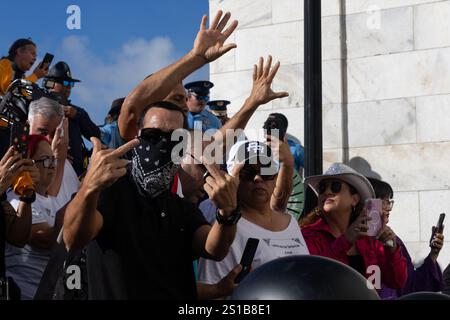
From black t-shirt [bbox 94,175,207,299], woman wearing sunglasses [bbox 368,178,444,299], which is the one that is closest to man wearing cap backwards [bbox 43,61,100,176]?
woman wearing sunglasses [bbox 368,178,444,299]

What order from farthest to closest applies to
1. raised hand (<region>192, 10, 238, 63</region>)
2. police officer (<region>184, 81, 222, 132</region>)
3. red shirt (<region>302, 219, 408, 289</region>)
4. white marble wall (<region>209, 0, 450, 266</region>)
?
white marble wall (<region>209, 0, 450, 266</region>) < police officer (<region>184, 81, 222, 132</region>) < red shirt (<region>302, 219, 408, 289</region>) < raised hand (<region>192, 10, 238, 63</region>)

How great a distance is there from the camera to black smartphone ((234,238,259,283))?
5277mm

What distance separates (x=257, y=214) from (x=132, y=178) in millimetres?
1251

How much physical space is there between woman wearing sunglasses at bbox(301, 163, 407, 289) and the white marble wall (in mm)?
3040

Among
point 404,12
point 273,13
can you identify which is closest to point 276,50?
point 273,13

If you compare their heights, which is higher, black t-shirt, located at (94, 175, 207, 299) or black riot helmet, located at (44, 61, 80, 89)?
black riot helmet, located at (44, 61, 80, 89)

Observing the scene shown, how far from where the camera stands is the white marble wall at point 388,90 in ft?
32.9

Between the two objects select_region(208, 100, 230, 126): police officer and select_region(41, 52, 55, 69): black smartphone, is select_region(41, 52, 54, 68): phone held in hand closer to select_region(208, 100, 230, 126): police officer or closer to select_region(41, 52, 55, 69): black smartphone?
select_region(41, 52, 55, 69): black smartphone

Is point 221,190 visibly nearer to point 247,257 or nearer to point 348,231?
point 247,257

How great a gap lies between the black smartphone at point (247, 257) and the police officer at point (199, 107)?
3.11 meters

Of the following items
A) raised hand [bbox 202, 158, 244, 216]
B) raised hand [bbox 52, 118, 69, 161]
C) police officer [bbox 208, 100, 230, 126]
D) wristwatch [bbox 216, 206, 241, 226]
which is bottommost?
wristwatch [bbox 216, 206, 241, 226]

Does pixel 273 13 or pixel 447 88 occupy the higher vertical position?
pixel 273 13

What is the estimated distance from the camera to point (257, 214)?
6.07m
